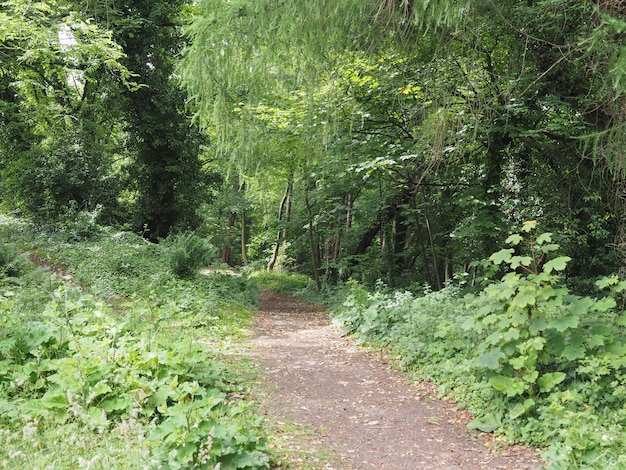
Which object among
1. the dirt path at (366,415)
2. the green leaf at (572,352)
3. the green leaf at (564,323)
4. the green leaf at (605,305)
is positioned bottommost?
the dirt path at (366,415)

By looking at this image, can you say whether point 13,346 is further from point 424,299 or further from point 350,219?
point 350,219

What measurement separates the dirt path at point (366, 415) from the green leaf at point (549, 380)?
0.58 metres

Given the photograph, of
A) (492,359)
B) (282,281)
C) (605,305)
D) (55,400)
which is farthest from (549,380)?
(282,281)

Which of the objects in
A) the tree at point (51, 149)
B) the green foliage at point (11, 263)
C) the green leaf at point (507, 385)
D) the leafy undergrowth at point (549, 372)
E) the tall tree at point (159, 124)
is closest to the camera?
the leafy undergrowth at point (549, 372)

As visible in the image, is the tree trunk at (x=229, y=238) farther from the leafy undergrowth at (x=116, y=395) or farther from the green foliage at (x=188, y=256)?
the leafy undergrowth at (x=116, y=395)

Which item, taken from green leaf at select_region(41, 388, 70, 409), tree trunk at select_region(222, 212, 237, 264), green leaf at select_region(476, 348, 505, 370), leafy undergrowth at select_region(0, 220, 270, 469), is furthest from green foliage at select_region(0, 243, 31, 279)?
tree trunk at select_region(222, 212, 237, 264)

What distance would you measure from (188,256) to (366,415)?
794cm

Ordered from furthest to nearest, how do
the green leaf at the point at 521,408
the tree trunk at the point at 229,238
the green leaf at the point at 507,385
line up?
1. the tree trunk at the point at 229,238
2. the green leaf at the point at 507,385
3. the green leaf at the point at 521,408

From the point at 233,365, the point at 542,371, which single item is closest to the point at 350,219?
the point at 233,365

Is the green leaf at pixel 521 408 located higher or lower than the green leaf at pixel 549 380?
lower

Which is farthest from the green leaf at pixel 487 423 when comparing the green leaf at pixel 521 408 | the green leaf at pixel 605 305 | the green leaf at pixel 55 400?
the green leaf at pixel 55 400

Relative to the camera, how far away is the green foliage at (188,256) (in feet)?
38.0

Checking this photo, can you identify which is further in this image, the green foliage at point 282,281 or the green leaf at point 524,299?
the green foliage at point 282,281

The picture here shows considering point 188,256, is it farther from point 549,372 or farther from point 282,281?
point 282,281
